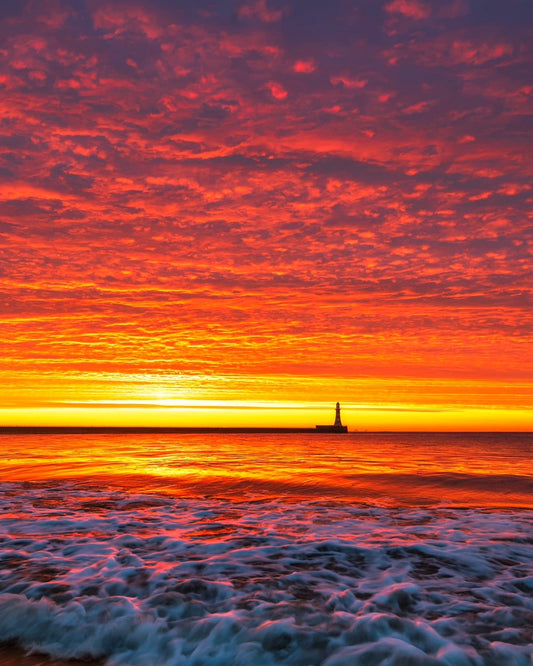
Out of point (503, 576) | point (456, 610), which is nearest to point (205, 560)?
point (456, 610)

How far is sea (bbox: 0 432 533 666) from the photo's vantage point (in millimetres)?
4594

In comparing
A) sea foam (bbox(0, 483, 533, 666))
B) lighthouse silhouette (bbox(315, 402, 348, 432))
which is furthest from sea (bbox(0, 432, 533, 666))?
lighthouse silhouette (bbox(315, 402, 348, 432))

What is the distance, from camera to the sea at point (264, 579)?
459 centimetres

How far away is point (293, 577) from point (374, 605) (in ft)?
4.12

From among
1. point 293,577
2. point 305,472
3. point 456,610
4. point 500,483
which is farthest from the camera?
point 305,472

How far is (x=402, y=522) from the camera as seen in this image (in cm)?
1000

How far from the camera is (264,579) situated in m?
6.34

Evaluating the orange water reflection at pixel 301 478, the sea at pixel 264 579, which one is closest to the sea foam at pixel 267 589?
the sea at pixel 264 579

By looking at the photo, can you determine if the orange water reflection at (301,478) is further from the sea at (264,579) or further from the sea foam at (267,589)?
the sea foam at (267,589)

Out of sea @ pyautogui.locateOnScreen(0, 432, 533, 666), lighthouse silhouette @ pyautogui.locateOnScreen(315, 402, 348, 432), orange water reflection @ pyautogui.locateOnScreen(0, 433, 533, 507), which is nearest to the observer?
sea @ pyautogui.locateOnScreen(0, 432, 533, 666)

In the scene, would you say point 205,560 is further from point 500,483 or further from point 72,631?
point 500,483

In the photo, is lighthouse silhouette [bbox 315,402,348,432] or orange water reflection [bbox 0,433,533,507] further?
lighthouse silhouette [bbox 315,402,348,432]

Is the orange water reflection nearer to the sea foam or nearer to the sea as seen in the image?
the sea

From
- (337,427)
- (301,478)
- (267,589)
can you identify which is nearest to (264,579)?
(267,589)
